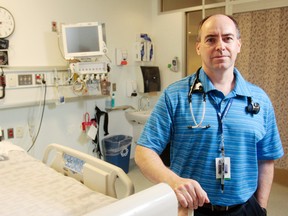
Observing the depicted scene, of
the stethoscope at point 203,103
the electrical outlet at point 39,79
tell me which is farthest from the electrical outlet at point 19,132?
the stethoscope at point 203,103

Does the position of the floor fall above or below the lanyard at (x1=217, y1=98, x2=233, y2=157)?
below

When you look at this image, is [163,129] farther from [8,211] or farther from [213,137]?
[8,211]

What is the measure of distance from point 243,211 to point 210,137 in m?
0.36

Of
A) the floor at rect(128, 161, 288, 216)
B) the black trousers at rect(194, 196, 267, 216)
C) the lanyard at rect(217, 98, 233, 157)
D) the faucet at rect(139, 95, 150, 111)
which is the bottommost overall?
the floor at rect(128, 161, 288, 216)

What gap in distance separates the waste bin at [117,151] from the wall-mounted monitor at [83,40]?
47.7 inches

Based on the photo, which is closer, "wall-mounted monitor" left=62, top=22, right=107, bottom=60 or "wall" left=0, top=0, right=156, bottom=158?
"wall" left=0, top=0, right=156, bottom=158

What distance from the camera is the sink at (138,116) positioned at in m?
3.77

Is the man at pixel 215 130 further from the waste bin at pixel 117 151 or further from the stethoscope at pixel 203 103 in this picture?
Answer: the waste bin at pixel 117 151

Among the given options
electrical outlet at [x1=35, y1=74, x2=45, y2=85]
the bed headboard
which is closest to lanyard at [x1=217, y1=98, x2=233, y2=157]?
the bed headboard

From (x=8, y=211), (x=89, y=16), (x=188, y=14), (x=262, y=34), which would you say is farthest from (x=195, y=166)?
(x=188, y=14)

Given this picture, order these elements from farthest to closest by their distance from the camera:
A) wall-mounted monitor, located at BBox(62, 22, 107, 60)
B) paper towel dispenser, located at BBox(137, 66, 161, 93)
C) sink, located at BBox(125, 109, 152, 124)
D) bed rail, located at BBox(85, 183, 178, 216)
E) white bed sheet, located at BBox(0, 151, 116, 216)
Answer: paper towel dispenser, located at BBox(137, 66, 161, 93), sink, located at BBox(125, 109, 152, 124), wall-mounted monitor, located at BBox(62, 22, 107, 60), white bed sheet, located at BBox(0, 151, 116, 216), bed rail, located at BBox(85, 183, 178, 216)

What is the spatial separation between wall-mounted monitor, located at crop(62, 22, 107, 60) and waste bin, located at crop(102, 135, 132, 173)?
47.7 inches

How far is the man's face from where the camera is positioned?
115 cm

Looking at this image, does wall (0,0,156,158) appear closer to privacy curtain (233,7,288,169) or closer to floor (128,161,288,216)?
floor (128,161,288,216)
